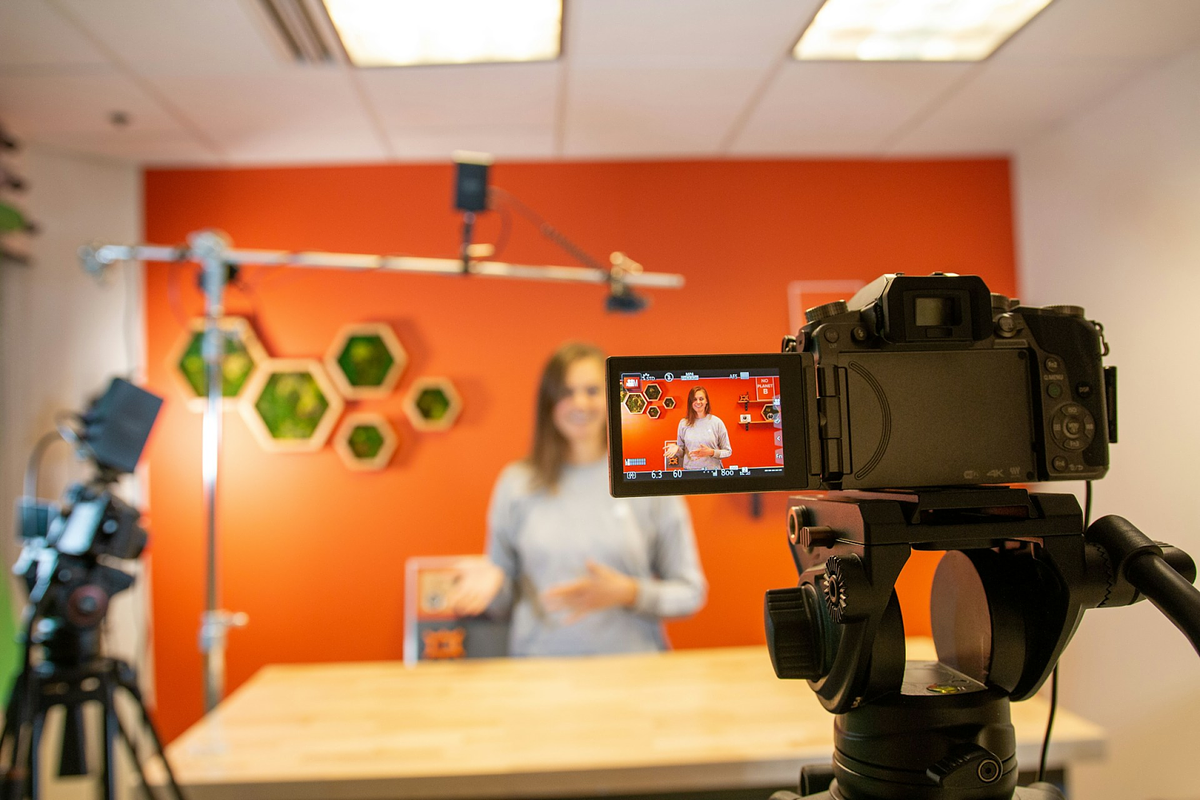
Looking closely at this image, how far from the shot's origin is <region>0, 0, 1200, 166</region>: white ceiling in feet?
6.82

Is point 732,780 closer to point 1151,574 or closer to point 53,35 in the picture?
point 1151,574

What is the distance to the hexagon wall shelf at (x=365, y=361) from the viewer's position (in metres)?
3.15

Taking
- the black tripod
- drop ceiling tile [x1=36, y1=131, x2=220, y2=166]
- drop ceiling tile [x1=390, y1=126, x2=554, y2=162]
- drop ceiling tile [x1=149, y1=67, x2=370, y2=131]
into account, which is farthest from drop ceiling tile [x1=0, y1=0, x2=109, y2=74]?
the black tripod

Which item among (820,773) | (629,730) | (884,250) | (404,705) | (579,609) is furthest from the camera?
(884,250)

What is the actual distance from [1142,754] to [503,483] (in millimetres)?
2053

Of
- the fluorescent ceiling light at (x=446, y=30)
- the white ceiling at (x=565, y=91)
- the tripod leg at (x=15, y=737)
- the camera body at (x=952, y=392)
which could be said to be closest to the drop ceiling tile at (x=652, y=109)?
the white ceiling at (x=565, y=91)

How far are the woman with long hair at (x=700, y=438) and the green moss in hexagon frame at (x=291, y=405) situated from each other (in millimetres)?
2744

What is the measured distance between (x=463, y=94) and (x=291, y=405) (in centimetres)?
147

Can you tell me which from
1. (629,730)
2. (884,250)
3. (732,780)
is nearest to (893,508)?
(732,780)

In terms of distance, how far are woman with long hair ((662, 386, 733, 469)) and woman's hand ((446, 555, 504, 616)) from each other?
84.3 inches

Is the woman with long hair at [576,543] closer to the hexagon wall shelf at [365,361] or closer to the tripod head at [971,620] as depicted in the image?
the hexagon wall shelf at [365,361]

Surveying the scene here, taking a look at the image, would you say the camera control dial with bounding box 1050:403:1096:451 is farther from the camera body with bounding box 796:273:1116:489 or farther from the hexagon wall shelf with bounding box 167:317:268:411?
the hexagon wall shelf with bounding box 167:317:268:411

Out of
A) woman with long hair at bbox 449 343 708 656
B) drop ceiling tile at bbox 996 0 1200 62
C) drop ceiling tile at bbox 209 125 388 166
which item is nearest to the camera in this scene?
drop ceiling tile at bbox 996 0 1200 62

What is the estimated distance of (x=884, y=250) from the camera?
3.22 meters
